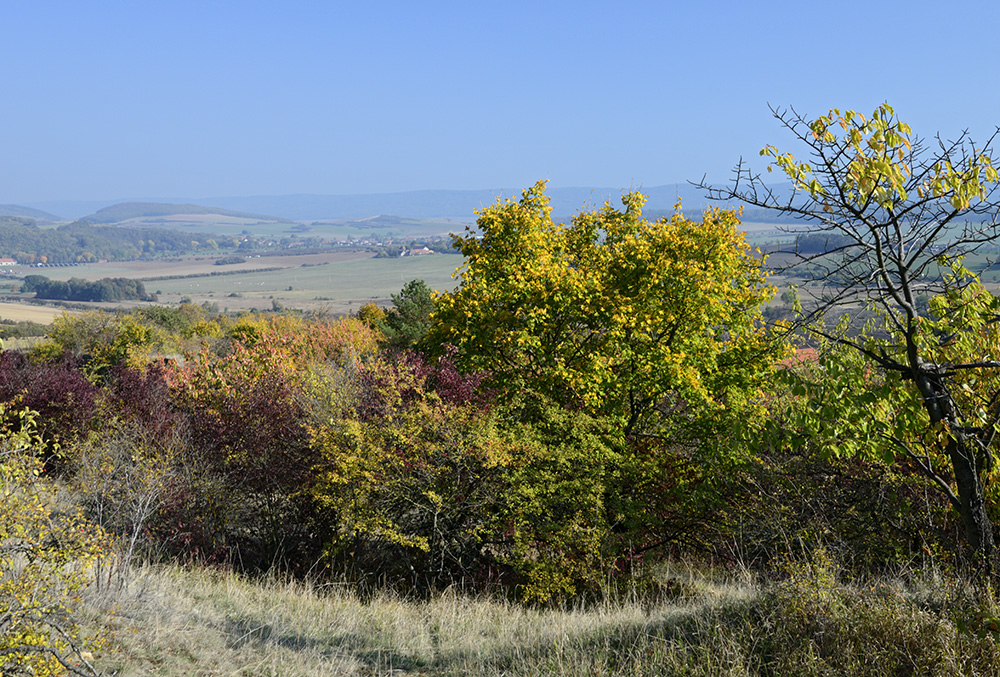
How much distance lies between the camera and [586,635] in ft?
21.4

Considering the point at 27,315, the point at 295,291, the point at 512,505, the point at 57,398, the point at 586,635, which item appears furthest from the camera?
the point at 295,291

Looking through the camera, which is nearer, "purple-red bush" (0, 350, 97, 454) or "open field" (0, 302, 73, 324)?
"purple-red bush" (0, 350, 97, 454)

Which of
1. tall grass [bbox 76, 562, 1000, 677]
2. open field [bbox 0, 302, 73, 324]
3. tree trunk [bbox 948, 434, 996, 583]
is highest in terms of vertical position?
tree trunk [bbox 948, 434, 996, 583]

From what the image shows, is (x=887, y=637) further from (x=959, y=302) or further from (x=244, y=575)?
(x=244, y=575)

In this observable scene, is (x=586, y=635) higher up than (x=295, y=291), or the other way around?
(x=586, y=635)

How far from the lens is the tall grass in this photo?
509 centimetres

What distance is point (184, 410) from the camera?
1572 centimetres

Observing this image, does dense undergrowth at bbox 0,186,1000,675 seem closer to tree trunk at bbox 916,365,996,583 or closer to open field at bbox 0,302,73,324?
tree trunk at bbox 916,365,996,583

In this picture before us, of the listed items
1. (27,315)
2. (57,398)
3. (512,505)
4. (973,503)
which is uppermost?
(973,503)

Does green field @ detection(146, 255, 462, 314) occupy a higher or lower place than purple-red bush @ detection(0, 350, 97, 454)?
lower

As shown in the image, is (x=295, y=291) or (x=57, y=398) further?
(x=295, y=291)

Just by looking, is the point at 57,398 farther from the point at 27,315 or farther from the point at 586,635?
the point at 27,315

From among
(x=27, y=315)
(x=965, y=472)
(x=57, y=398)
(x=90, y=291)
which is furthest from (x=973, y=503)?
(x=90, y=291)

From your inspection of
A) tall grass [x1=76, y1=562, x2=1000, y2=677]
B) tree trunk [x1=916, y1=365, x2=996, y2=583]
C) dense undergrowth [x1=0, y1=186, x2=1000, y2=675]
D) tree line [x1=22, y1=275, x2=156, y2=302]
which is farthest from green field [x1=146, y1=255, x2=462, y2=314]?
tree trunk [x1=916, y1=365, x2=996, y2=583]
